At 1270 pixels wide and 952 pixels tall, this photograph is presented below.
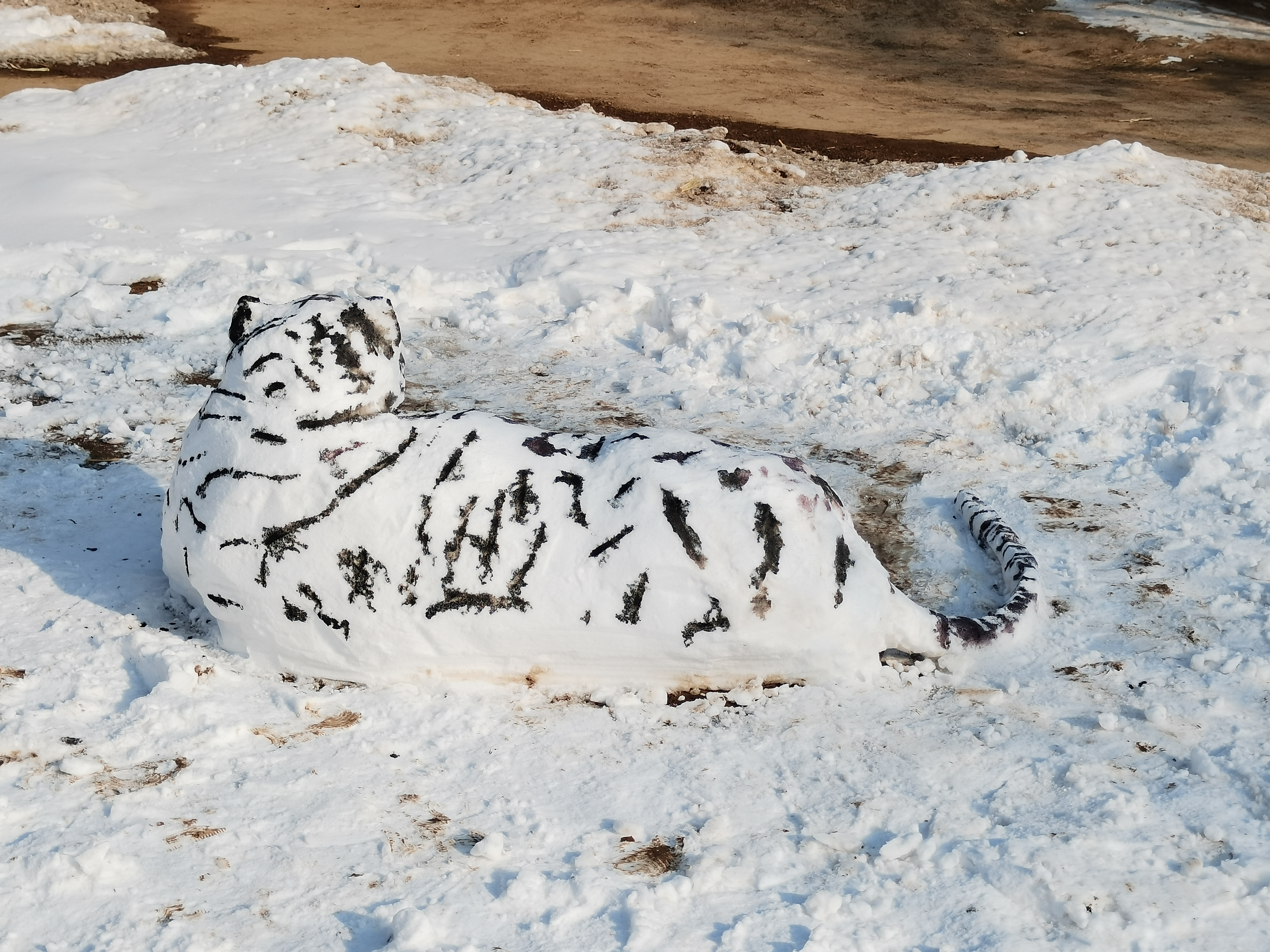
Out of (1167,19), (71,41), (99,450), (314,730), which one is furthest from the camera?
(1167,19)

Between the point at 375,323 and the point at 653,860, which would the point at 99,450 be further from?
the point at 653,860

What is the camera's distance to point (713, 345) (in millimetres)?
5641

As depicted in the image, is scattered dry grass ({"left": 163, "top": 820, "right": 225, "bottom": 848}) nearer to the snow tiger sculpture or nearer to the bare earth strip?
the snow tiger sculpture

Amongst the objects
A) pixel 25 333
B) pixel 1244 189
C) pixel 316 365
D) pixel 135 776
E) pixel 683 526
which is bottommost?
pixel 135 776

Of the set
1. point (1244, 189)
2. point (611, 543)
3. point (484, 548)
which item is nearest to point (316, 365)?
point (484, 548)

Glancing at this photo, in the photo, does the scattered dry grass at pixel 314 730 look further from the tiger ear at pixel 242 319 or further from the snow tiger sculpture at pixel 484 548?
the tiger ear at pixel 242 319

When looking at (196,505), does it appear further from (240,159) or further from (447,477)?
(240,159)

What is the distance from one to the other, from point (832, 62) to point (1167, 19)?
177 inches

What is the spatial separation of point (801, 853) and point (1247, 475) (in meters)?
2.63

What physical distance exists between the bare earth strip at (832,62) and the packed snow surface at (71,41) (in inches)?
27.2

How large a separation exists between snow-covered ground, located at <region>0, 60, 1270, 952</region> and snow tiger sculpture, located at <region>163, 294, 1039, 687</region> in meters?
0.12

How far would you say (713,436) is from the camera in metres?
5.04

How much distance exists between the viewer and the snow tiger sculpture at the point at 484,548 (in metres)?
3.40

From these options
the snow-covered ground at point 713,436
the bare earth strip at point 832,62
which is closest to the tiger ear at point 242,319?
the snow-covered ground at point 713,436
